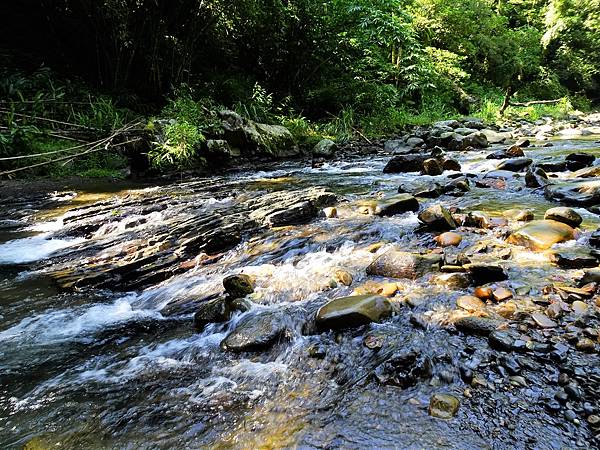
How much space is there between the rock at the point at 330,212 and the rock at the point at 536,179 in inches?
123

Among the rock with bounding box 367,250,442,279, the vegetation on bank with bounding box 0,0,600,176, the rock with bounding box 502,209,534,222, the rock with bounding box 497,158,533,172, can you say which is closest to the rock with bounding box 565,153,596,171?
the rock with bounding box 497,158,533,172

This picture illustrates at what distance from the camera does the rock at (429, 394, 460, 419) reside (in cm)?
183

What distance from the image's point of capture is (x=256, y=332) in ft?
8.89

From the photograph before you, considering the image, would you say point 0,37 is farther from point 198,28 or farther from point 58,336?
point 58,336

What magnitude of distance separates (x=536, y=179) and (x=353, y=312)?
187 inches

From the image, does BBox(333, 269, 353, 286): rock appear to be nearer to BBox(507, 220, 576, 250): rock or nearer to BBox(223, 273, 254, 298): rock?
BBox(223, 273, 254, 298): rock

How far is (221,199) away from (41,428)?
14.8 feet

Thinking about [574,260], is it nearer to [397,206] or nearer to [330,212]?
[397,206]

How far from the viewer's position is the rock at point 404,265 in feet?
10.6

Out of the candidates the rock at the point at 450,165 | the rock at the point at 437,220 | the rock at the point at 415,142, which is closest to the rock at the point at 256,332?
the rock at the point at 437,220

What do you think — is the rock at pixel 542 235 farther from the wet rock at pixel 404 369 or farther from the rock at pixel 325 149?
the rock at pixel 325 149

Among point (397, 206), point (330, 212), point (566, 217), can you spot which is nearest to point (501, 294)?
point (566, 217)

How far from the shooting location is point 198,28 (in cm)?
1161

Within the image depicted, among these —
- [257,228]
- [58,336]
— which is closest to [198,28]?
[257,228]
